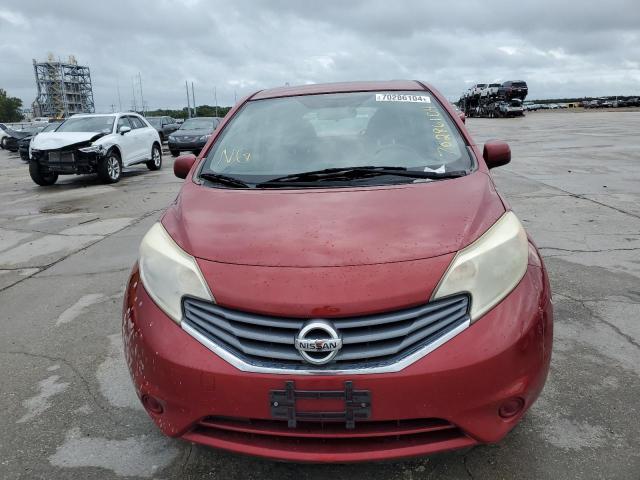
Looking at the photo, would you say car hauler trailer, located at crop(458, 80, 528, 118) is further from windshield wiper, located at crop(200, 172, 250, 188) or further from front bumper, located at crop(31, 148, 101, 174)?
windshield wiper, located at crop(200, 172, 250, 188)

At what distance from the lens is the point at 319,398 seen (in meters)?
1.78

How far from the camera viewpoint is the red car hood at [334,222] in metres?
2.02

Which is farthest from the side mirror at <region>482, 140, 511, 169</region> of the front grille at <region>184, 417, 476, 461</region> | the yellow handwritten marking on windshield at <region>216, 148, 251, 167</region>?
the front grille at <region>184, 417, 476, 461</region>

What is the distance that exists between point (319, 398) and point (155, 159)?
1486 cm

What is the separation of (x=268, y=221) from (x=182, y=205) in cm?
56

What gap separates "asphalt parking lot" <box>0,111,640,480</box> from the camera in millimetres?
2283

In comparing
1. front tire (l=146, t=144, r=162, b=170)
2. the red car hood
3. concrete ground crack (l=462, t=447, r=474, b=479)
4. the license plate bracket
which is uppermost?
the red car hood

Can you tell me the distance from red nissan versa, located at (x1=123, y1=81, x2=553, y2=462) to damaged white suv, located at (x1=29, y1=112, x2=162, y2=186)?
35.5 feet

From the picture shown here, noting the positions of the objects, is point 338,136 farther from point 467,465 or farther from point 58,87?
point 58,87

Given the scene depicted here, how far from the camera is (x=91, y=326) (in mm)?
3900

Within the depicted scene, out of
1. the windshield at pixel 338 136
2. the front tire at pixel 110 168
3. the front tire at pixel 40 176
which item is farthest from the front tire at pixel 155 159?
the windshield at pixel 338 136

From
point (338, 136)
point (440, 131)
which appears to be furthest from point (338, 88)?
point (440, 131)

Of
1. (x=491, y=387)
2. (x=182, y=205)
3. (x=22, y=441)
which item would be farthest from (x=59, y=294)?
(x=491, y=387)

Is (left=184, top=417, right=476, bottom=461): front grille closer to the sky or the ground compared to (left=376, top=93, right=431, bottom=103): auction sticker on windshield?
closer to the ground
